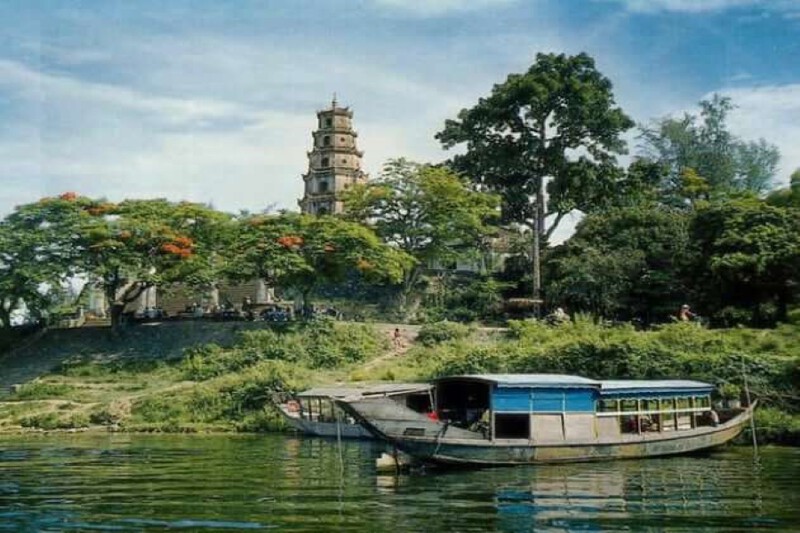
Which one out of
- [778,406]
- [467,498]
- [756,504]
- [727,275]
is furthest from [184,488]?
[727,275]

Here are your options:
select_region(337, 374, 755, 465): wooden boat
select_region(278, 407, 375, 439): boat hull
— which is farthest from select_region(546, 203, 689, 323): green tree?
select_region(337, 374, 755, 465): wooden boat

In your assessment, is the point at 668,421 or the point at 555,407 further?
the point at 668,421

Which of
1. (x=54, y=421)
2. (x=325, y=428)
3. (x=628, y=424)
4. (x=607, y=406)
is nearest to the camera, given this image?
(x=607, y=406)

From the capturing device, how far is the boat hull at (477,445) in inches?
755

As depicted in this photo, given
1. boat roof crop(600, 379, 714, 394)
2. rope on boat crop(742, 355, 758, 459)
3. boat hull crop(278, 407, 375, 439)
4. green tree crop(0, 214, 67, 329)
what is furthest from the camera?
green tree crop(0, 214, 67, 329)

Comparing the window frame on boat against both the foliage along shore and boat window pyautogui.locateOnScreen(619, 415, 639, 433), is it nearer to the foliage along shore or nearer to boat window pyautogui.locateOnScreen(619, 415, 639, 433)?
boat window pyautogui.locateOnScreen(619, 415, 639, 433)

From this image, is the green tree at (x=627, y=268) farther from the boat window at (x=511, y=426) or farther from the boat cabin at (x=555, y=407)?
the boat window at (x=511, y=426)

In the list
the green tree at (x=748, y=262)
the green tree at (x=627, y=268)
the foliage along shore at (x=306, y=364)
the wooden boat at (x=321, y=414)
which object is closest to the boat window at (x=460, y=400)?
the wooden boat at (x=321, y=414)

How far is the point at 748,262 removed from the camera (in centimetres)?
3516

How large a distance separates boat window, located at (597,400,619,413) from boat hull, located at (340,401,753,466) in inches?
29.1

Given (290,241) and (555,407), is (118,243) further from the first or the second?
(555,407)

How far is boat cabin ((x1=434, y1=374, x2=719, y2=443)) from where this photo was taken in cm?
2059

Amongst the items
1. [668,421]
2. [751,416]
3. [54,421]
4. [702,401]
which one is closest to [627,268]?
[702,401]

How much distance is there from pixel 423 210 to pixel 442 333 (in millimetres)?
8615
